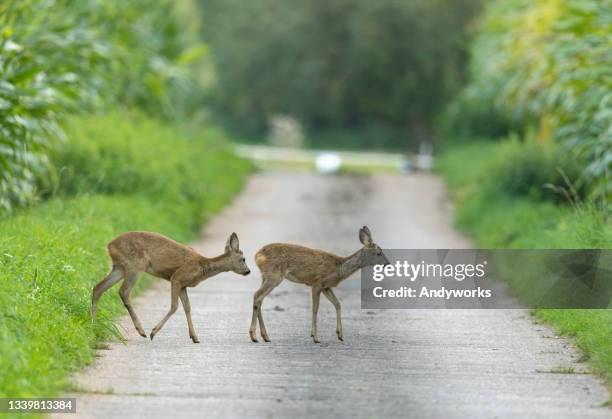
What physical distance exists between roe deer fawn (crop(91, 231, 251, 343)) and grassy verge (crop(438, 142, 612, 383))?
3.23 m

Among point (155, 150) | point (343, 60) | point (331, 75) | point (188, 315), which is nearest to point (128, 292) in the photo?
point (188, 315)

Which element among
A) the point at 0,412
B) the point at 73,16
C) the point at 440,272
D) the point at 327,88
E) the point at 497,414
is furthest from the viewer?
the point at 327,88

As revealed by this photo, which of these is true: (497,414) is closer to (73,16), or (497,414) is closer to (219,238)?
(219,238)

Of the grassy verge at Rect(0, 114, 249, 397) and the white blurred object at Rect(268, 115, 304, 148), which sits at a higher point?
the grassy verge at Rect(0, 114, 249, 397)

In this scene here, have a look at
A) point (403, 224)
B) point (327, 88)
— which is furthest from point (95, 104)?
point (327, 88)

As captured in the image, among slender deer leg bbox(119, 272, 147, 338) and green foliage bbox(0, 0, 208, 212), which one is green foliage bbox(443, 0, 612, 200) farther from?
slender deer leg bbox(119, 272, 147, 338)

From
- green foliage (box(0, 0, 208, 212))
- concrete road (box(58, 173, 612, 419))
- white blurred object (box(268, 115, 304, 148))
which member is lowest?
white blurred object (box(268, 115, 304, 148))

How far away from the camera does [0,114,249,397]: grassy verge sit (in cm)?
1013

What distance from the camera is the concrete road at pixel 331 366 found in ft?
30.6

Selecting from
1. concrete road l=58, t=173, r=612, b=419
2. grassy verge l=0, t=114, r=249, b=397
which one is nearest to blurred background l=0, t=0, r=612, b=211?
grassy verge l=0, t=114, r=249, b=397

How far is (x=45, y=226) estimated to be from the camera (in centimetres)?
1484

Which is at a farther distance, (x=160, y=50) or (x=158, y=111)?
(x=160, y=50)

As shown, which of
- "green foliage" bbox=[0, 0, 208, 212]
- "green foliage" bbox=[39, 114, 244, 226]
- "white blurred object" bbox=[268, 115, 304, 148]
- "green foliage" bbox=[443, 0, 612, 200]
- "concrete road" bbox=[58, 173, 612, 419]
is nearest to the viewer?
"concrete road" bbox=[58, 173, 612, 419]

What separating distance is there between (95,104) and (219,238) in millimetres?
3723
